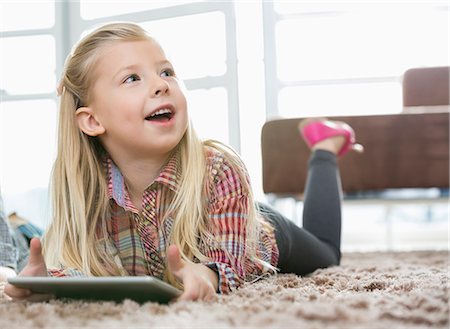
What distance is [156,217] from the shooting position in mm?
1160

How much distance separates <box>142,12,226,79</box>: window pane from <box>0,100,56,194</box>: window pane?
92 cm

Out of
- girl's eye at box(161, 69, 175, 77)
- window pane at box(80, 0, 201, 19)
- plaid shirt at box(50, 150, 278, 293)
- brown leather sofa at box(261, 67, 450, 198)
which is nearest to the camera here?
plaid shirt at box(50, 150, 278, 293)

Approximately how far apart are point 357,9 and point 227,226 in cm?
329

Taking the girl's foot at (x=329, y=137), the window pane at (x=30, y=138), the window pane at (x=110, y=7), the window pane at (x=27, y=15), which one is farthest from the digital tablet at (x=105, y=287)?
the window pane at (x=27, y=15)

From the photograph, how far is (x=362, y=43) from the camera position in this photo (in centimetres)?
411

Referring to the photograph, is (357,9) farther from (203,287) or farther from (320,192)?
(203,287)

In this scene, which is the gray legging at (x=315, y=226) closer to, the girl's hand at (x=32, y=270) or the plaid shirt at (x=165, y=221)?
the plaid shirt at (x=165, y=221)

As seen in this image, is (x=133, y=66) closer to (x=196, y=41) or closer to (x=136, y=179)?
(x=136, y=179)

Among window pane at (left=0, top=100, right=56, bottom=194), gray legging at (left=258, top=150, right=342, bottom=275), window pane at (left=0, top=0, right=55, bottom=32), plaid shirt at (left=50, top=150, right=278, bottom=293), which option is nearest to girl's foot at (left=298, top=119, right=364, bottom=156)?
gray legging at (left=258, top=150, right=342, bottom=275)

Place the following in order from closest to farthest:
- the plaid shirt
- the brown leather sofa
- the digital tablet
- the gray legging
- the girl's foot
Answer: the digital tablet
the plaid shirt
the gray legging
the girl's foot
the brown leather sofa

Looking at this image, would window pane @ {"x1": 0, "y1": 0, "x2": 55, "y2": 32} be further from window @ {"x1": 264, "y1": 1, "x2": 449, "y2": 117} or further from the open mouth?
the open mouth

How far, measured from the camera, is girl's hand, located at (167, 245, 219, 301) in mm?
856

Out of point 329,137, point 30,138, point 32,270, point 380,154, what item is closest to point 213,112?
point 30,138

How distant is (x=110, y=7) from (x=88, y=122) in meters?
3.27
